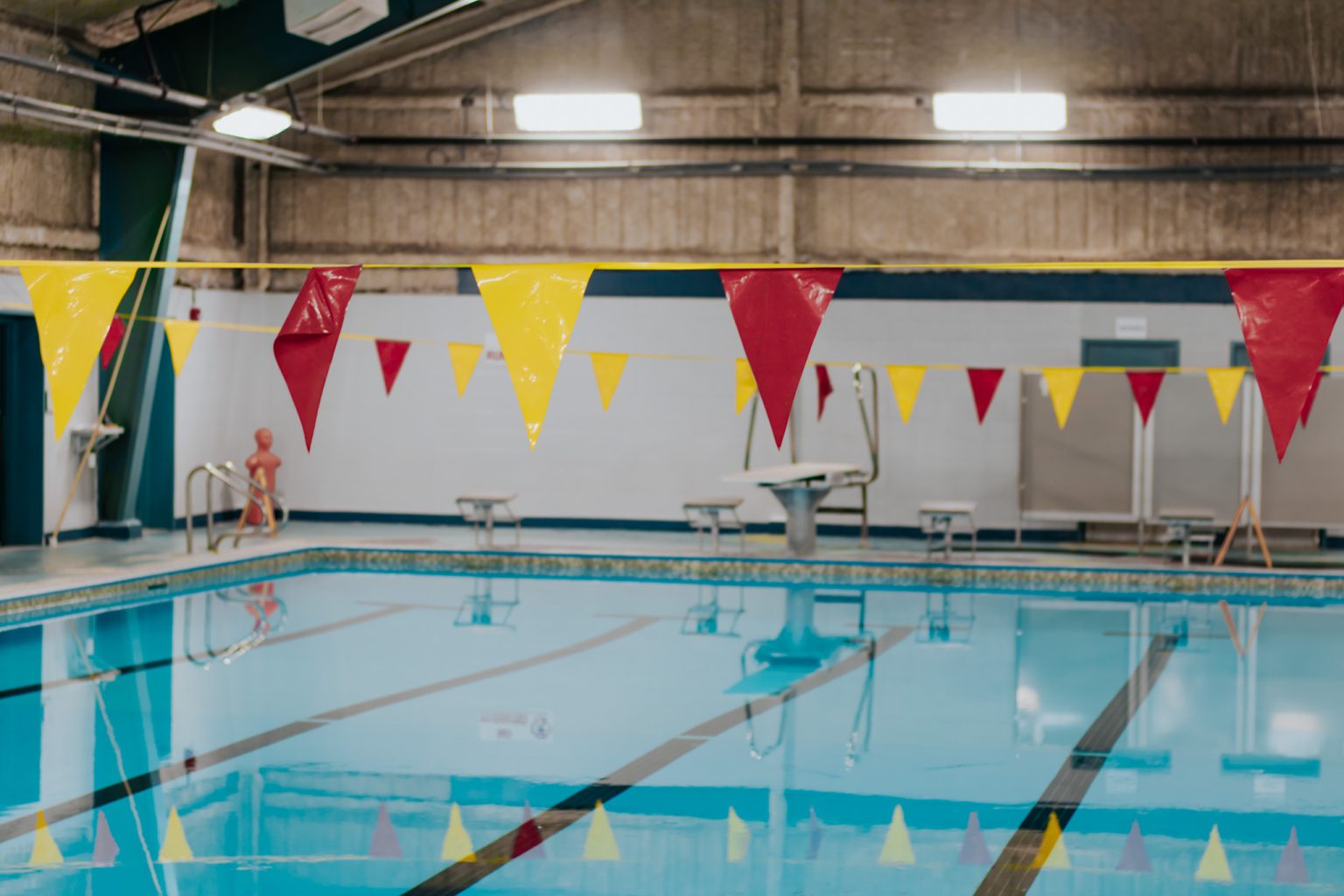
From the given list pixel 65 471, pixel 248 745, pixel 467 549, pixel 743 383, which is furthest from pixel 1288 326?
pixel 65 471

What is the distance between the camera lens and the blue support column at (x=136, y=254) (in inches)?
500

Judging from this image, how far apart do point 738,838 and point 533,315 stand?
90.0 inches

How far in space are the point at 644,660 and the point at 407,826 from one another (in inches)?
Result: 145

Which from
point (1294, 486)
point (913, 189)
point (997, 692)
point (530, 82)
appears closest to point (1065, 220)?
point (913, 189)

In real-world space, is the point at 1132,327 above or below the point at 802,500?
above

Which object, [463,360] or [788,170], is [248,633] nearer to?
[463,360]

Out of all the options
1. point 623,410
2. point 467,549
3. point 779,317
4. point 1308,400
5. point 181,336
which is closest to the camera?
point 779,317

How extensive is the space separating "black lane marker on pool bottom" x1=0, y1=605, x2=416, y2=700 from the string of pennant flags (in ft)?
6.84

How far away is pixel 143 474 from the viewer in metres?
14.2

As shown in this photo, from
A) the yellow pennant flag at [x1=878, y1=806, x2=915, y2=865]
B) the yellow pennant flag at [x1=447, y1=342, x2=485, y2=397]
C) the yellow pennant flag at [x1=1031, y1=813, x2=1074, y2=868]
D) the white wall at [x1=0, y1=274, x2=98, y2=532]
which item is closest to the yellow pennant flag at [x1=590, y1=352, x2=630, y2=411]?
the yellow pennant flag at [x1=447, y1=342, x2=485, y2=397]

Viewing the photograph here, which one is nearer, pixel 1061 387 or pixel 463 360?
pixel 463 360

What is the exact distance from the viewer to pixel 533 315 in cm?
614

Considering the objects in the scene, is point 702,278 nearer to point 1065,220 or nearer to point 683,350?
point 683,350

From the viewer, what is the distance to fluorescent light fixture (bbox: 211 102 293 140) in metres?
10.6
